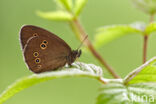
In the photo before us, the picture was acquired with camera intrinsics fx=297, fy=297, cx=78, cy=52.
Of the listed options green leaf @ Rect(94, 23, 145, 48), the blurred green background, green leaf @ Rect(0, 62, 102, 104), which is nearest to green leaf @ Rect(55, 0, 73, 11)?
green leaf @ Rect(94, 23, 145, 48)

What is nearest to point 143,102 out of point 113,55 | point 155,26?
point 155,26

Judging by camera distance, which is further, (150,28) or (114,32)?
(114,32)

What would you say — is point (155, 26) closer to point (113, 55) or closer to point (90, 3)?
point (113, 55)

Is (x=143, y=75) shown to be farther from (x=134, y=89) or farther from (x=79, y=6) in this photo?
(x=79, y=6)

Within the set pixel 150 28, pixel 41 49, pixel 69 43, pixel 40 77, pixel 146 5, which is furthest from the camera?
pixel 69 43

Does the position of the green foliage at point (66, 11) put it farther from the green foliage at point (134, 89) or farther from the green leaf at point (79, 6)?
the green foliage at point (134, 89)

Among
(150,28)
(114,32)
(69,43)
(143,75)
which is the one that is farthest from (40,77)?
(69,43)
